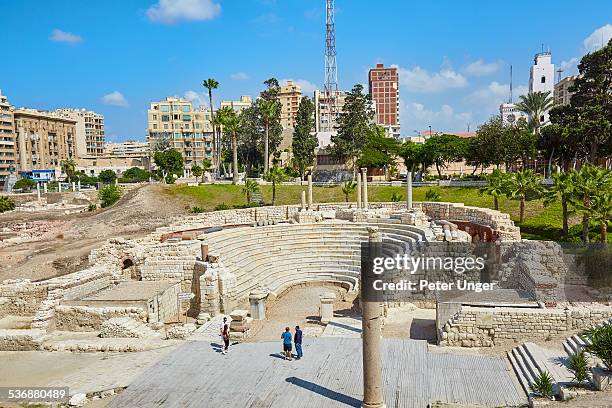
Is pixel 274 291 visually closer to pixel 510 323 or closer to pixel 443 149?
pixel 510 323

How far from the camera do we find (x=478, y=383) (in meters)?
14.2

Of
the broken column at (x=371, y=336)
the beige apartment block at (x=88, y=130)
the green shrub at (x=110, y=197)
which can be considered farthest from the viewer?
the beige apartment block at (x=88, y=130)

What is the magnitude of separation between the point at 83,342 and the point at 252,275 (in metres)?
11.4

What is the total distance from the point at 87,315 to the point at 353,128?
59351mm

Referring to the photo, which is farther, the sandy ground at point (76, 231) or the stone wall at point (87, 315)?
the sandy ground at point (76, 231)

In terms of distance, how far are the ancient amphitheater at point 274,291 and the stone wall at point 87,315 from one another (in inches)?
1.8

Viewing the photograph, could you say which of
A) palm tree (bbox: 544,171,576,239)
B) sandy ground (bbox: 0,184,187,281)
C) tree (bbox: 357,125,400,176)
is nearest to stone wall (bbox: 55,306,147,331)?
sandy ground (bbox: 0,184,187,281)

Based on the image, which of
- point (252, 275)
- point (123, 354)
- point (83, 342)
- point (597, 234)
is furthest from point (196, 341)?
point (597, 234)

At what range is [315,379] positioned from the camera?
14.6m

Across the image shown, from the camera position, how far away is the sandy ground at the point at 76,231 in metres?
31.5

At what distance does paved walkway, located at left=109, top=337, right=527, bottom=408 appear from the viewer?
525 inches

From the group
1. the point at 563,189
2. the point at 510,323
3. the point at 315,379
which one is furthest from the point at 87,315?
the point at 563,189

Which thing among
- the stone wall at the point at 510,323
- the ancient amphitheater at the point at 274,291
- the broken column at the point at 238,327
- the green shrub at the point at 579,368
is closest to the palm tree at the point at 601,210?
the ancient amphitheater at the point at 274,291

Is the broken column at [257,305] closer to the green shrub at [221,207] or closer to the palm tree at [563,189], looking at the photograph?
the palm tree at [563,189]
